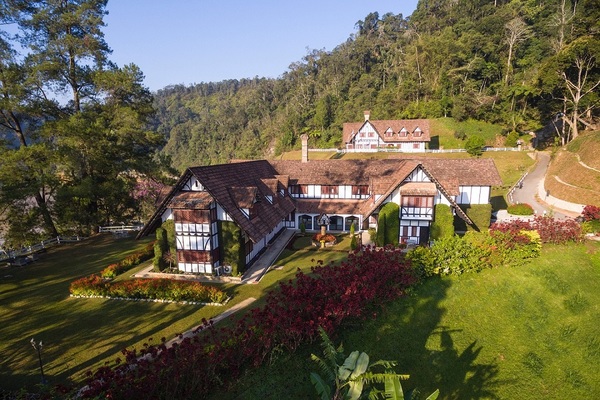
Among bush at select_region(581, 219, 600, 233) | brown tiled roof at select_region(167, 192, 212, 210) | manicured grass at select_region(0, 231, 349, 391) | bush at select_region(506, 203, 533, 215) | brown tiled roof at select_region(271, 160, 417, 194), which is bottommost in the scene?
manicured grass at select_region(0, 231, 349, 391)

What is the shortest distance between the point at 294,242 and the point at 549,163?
45.2 metres

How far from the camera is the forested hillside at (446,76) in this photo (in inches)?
1954

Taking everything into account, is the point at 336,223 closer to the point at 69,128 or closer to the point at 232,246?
the point at 232,246

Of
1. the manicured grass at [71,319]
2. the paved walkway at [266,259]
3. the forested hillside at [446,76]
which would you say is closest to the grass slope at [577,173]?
the forested hillside at [446,76]

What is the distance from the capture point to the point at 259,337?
1165 cm

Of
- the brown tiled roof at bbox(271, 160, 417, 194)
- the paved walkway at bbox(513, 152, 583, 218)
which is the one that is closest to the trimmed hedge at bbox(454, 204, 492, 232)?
the paved walkway at bbox(513, 152, 583, 218)

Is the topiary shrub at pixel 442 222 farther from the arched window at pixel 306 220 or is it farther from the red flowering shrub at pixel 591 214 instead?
the arched window at pixel 306 220

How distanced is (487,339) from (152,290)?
18932 mm

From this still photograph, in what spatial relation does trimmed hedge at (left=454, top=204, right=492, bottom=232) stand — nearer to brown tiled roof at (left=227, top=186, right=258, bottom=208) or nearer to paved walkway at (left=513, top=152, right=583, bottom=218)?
paved walkway at (left=513, top=152, right=583, bottom=218)

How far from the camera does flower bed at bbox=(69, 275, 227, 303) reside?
19406 mm

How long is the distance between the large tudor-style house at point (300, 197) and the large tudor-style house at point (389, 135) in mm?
30740

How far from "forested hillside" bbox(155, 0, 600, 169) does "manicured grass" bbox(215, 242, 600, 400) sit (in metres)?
44.5

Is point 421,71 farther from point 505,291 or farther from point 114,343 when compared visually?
point 114,343

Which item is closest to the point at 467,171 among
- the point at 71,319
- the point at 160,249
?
the point at 160,249
